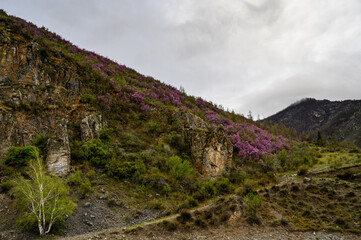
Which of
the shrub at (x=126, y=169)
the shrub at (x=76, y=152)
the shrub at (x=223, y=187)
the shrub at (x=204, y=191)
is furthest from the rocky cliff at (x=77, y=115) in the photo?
the shrub at (x=204, y=191)

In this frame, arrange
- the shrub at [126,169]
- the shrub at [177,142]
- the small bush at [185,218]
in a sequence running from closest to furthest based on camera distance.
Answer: the small bush at [185,218]
the shrub at [126,169]
the shrub at [177,142]

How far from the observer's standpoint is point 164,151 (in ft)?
88.3

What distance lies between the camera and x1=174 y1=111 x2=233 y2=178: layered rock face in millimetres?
26938

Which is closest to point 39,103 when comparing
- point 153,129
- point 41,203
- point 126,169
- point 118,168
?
point 118,168

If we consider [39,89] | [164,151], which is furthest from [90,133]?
[164,151]

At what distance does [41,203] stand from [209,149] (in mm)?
21065

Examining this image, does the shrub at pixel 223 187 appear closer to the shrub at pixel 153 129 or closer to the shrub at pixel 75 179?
the shrub at pixel 153 129

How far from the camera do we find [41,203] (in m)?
11.2

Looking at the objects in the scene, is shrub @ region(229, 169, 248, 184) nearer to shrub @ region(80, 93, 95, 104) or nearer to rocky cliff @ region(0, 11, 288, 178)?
rocky cliff @ region(0, 11, 288, 178)

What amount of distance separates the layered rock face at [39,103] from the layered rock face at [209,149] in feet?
45.9

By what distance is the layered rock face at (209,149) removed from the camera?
26.9 metres

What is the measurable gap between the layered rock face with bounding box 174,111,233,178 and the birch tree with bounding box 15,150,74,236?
1789 cm

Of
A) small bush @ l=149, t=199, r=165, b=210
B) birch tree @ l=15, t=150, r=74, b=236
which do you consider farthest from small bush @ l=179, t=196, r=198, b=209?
birch tree @ l=15, t=150, r=74, b=236

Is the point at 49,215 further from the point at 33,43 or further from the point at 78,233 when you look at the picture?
the point at 33,43
